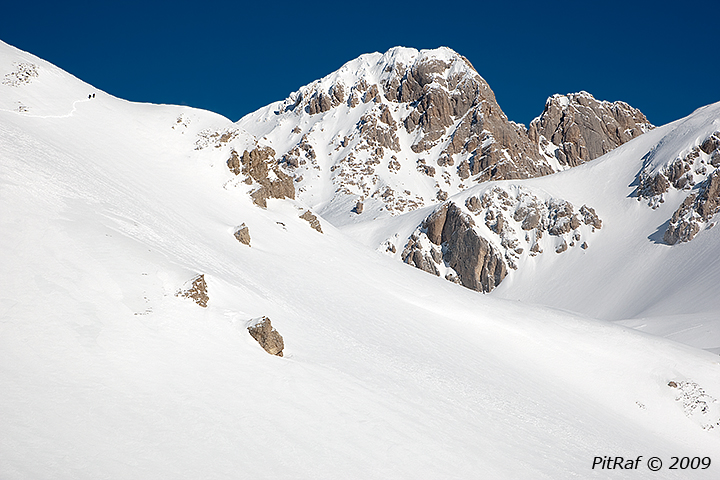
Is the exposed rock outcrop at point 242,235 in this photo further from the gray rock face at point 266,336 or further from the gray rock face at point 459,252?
the gray rock face at point 459,252

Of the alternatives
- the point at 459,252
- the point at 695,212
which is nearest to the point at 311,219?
the point at 459,252

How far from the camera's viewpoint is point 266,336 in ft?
54.6

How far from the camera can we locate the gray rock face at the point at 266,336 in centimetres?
1661

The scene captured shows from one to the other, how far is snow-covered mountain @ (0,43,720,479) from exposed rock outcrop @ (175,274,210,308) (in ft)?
0.17

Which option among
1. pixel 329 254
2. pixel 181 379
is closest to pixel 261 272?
pixel 329 254

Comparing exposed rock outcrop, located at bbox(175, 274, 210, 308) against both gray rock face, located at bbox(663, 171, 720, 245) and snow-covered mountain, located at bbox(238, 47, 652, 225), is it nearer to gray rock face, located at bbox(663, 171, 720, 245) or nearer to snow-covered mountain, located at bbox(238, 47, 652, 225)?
gray rock face, located at bbox(663, 171, 720, 245)

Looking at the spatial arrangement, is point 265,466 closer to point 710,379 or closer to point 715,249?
point 710,379

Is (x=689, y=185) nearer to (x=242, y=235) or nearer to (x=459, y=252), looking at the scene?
(x=459, y=252)

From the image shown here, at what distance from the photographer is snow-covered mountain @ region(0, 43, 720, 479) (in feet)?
38.3

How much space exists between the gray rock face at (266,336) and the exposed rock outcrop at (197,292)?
193 centimetres

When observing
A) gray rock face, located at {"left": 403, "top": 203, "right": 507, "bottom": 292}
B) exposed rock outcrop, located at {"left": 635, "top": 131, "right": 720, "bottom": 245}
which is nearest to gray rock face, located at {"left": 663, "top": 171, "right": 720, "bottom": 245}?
exposed rock outcrop, located at {"left": 635, "top": 131, "right": 720, "bottom": 245}

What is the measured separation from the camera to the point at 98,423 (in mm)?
10852

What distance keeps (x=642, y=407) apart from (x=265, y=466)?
22.4 m

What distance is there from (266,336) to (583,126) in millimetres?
167817
